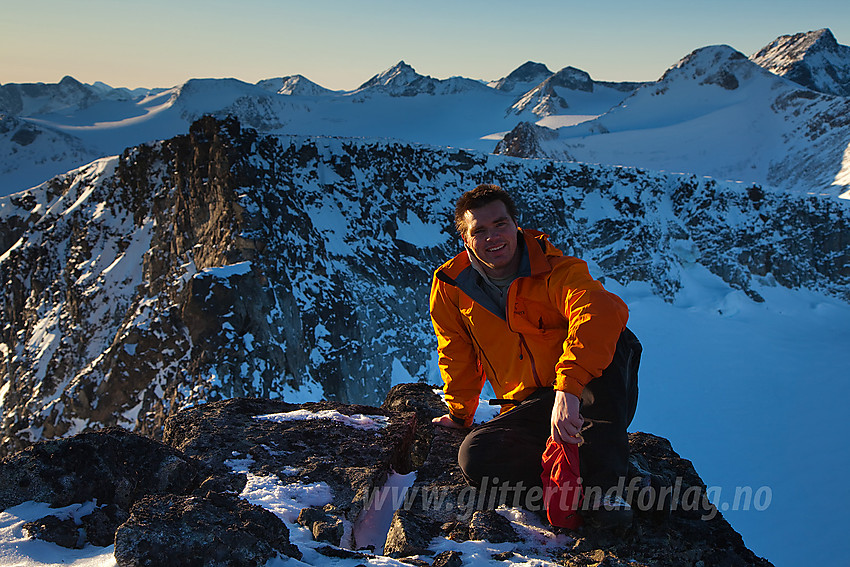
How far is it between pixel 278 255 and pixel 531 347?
15364 millimetres

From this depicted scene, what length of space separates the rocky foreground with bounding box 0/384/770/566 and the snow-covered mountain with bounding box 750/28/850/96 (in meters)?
66.7

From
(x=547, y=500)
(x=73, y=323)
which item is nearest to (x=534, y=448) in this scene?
(x=547, y=500)

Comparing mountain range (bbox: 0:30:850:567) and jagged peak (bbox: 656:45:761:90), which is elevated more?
jagged peak (bbox: 656:45:761:90)

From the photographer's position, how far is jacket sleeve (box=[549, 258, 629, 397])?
279 centimetres

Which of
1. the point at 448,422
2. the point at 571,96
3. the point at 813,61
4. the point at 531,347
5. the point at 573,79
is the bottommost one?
the point at 448,422

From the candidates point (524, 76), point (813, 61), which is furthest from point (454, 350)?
point (524, 76)

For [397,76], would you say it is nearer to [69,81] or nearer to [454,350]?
[69,81]

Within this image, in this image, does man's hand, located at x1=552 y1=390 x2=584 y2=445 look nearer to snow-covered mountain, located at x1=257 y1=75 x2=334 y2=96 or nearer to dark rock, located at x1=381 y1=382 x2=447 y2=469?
dark rock, located at x1=381 y1=382 x2=447 y2=469

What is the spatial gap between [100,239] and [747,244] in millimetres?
27303

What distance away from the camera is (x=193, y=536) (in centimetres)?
213

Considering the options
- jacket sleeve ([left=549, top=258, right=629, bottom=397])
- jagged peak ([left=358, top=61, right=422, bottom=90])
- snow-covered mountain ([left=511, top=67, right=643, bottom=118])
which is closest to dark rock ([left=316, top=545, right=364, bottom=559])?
jacket sleeve ([left=549, top=258, right=629, bottom=397])

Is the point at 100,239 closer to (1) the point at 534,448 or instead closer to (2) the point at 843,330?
(1) the point at 534,448

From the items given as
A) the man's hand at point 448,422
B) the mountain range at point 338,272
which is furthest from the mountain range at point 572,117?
the man's hand at point 448,422

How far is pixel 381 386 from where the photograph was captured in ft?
60.7
